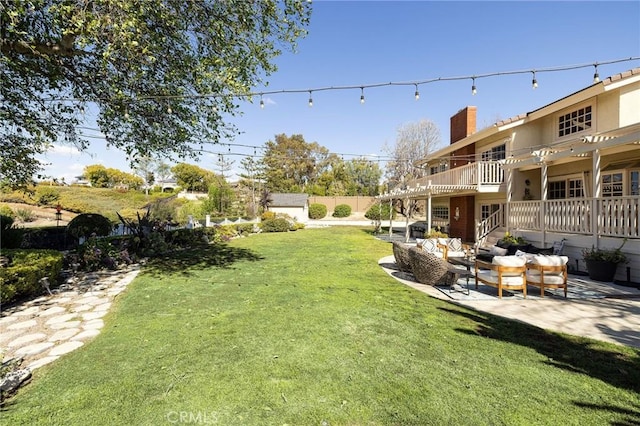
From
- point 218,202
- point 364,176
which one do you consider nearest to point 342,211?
point 364,176

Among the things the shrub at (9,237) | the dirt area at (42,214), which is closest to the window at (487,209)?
the shrub at (9,237)

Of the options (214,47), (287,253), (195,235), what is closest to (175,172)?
(195,235)

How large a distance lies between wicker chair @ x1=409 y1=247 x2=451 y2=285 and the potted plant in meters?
3.49

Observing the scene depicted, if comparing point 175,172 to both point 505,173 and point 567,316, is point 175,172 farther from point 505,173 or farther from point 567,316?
point 567,316

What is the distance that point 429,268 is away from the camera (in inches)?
267

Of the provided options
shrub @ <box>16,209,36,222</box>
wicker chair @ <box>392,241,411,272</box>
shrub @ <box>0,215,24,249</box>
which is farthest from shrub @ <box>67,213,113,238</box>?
shrub @ <box>16,209,36,222</box>

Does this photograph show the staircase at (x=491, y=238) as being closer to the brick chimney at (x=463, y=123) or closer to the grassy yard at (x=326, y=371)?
the brick chimney at (x=463, y=123)

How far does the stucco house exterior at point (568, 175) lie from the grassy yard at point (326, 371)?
5.20 m

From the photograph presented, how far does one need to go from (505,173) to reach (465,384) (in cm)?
1214

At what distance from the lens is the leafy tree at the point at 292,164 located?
4603cm

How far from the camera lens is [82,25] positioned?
14.6ft

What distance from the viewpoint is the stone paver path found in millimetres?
3586

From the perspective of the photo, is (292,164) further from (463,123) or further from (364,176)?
(463,123)

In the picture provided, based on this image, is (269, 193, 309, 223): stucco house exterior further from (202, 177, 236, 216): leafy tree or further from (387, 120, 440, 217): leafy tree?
(387, 120, 440, 217): leafy tree
